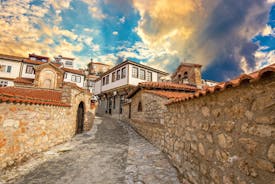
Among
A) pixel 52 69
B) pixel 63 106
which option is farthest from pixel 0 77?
pixel 63 106

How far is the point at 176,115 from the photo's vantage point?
4691 mm

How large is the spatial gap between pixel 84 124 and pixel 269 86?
11.9m

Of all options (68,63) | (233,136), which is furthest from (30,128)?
(68,63)

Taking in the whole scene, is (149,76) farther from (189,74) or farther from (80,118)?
(80,118)

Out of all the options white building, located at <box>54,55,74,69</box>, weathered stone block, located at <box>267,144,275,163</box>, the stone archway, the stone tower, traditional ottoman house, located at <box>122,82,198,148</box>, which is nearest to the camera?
weathered stone block, located at <box>267,144,275,163</box>

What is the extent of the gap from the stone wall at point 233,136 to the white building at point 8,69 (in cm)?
3454

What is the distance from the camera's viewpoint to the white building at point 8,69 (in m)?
26.0

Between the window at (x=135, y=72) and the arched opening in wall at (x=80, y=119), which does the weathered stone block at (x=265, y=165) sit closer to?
the arched opening in wall at (x=80, y=119)

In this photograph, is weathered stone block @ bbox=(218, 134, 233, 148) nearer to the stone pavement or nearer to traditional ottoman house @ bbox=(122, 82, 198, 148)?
the stone pavement

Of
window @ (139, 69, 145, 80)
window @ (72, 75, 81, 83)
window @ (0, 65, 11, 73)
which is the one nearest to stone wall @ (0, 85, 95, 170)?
window @ (139, 69, 145, 80)

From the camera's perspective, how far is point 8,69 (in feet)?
86.2

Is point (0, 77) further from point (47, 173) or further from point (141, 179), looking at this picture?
point (141, 179)

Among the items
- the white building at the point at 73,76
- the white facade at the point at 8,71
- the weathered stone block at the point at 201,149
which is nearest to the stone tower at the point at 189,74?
the weathered stone block at the point at 201,149

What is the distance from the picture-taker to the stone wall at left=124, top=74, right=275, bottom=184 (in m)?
1.65
